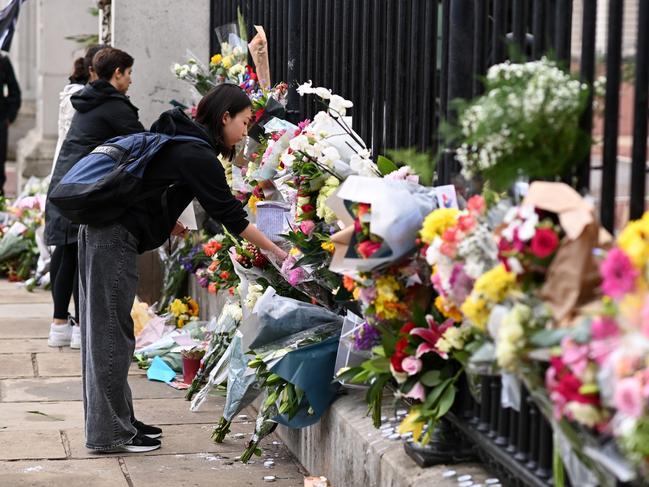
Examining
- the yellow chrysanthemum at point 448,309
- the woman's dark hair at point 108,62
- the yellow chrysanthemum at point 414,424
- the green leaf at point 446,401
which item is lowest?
the yellow chrysanthemum at point 414,424

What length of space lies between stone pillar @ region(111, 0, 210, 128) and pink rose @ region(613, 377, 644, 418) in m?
6.86

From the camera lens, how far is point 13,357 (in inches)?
287

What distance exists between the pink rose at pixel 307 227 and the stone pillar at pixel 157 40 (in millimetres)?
4102

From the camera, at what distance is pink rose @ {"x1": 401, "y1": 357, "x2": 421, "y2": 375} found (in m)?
3.65

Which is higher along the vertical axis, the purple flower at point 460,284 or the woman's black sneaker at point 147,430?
the purple flower at point 460,284

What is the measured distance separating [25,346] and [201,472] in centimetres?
302

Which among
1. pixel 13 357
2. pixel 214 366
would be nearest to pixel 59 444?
pixel 214 366

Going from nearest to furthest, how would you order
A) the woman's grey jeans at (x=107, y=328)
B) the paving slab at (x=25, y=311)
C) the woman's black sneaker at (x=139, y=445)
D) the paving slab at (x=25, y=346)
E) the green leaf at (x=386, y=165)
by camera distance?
the green leaf at (x=386, y=165) < the woman's grey jeans at (x=107, y=328) < the woman's black sneaker at (x=139, y=445) < the paving slab at (x=25, y=346) < the paving slab at (x=25, y=311)

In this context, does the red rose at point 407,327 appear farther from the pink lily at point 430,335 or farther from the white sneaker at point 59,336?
the white sneaker at point 59,336

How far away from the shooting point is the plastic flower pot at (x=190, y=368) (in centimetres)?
652

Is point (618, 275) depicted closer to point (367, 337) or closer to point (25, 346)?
point (367, 337)

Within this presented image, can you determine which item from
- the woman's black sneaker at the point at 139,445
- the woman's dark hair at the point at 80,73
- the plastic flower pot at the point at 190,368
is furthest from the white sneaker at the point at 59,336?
the woman's black sneaker at the point at 139,445

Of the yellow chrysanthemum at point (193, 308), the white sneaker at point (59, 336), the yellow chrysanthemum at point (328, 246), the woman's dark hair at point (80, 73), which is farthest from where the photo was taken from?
the woman's dark hair at point (80, 73)

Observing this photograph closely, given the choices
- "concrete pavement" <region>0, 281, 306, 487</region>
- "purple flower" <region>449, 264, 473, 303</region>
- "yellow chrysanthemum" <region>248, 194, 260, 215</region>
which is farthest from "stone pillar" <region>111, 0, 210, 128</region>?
"purple flower" <region>449, 264, 473, 303</region>
